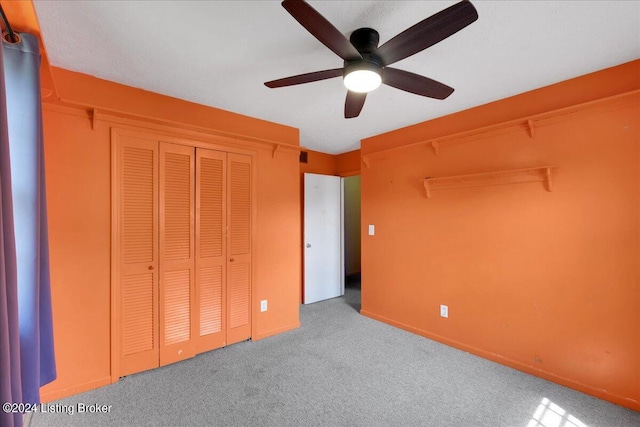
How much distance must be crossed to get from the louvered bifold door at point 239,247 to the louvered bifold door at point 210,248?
0.21 feet

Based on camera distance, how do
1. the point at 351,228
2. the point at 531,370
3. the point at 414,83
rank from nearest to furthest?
the point at 414,83, the point at 531,370, the point at 351,228

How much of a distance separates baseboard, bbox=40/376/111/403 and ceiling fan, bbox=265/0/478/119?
102 inches

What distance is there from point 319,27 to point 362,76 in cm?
41

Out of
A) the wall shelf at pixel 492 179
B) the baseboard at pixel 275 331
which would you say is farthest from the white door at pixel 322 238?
the wall shelf at pixel 492 179

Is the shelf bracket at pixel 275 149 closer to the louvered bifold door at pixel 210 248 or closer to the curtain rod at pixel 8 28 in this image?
the louvered bifold door at pixel 210 248

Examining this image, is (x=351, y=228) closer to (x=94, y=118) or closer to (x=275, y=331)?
(x=275, y=331)

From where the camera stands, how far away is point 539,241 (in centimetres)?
233

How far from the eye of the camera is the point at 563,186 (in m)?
2.21

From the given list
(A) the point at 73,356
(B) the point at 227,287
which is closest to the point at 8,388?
(A) the point at 73,356

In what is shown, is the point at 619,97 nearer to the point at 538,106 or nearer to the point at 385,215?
the point at 538,106

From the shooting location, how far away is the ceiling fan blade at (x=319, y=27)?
1.11 m

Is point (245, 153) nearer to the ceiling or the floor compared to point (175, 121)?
nearer to the floor

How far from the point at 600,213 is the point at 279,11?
2616 millimetres

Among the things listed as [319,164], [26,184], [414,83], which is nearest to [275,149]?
[319,164]
